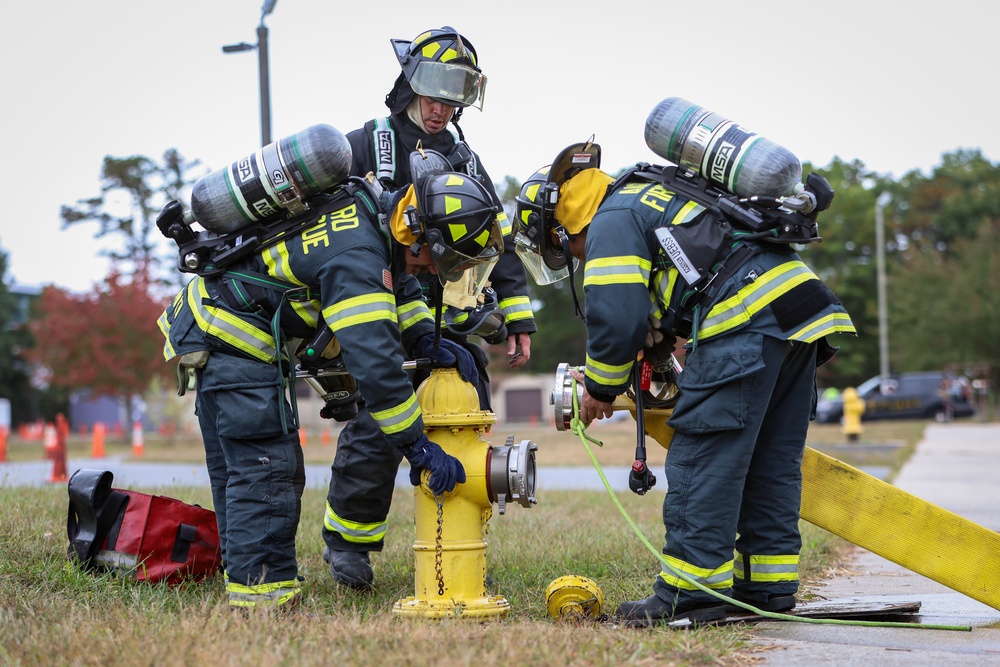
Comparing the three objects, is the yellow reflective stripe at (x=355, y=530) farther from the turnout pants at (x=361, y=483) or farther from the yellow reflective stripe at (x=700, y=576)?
the yellow reflective stripe at (x=700, y=576)

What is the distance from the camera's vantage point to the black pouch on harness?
12.9ft

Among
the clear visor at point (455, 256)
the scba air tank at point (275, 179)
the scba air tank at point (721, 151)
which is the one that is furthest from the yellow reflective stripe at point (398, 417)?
the scba air tank at point (721, 151)

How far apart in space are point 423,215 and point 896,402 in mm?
26788

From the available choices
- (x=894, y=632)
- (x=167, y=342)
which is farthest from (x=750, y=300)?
(x=167, y=342)

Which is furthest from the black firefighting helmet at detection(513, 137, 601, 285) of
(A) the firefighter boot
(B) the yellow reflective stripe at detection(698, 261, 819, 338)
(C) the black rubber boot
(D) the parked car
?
(D) the parked car

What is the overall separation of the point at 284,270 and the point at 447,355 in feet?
2.51

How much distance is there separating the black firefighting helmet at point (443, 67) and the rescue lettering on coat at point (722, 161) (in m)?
1.52

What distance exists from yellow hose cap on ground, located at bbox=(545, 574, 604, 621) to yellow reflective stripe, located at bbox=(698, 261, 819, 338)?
1.07m

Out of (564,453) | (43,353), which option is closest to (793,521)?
(564,453)

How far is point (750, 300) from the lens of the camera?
3.90 m

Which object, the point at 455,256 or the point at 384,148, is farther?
the point at 384,148

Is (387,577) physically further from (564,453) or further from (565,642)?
(564,453)

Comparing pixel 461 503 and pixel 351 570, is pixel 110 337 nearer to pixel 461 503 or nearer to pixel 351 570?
pixel 351 570

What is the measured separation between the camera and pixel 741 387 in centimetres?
388
